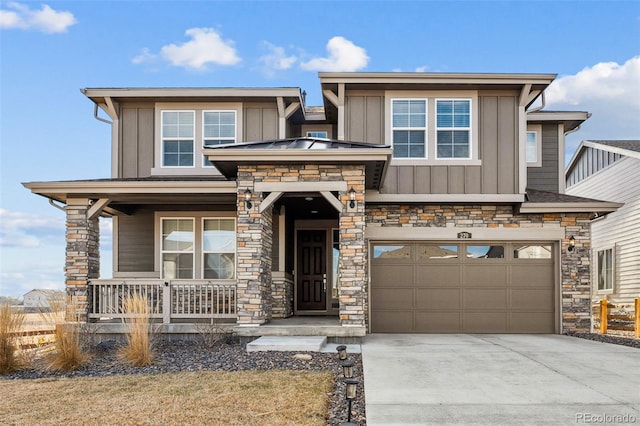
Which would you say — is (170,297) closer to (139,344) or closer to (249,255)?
(249,255)

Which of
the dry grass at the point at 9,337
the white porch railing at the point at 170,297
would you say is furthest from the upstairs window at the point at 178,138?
the dry grass at the point at 9,337

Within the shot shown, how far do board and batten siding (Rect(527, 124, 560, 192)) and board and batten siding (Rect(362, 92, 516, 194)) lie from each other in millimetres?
2258

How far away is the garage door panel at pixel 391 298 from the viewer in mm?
12742

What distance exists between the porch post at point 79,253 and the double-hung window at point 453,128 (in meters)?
7.20

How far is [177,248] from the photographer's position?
13906 millimetres

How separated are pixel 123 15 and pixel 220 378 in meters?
9.03

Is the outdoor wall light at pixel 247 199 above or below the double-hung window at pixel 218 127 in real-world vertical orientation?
below

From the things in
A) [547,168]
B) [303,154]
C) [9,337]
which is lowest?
[9,337]

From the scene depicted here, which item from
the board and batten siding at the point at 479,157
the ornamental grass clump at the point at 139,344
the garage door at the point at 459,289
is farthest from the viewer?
the garage door at the point at 459,289

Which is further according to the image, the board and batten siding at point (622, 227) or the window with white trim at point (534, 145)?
the board and batten siding at point (622, 227)

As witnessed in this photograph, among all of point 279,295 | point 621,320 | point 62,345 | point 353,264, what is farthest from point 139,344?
point 621,320

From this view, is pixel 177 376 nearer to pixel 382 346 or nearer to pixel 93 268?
pixel 382 346

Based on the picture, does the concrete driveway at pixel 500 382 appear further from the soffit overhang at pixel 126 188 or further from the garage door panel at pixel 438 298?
the soffit overhang at pixel 126 188

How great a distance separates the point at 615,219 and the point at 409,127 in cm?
805
